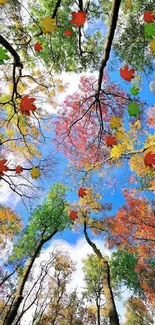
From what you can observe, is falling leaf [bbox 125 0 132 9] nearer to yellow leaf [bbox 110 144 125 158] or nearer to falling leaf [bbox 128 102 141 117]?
yellow leaf [bbox 110 144 125 158]

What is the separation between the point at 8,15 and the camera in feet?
18.2

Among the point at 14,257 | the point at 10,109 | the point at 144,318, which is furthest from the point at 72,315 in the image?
the point at 10,109

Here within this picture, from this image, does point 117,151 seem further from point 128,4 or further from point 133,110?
point 133,110

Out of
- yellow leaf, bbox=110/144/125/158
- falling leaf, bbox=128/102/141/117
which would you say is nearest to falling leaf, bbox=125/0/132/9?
yellow leaf, bbox=110/144/125/158

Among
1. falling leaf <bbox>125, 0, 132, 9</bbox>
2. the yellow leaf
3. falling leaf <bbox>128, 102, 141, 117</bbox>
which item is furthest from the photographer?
the yellow leaf

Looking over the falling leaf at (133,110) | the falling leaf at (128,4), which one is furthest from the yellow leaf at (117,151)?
the falling leaf at (133,110)

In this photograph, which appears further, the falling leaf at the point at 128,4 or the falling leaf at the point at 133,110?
the falling leaf at the point at 128,4

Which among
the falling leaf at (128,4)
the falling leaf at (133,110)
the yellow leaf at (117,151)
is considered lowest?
the falling leaf at (133,110)

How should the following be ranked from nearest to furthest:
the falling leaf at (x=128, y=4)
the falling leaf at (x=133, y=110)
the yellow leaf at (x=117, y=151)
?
the falling leaf at (x=133, y=110), the falling leaf at (x=128, y=4), the yellow leaf at (x=117, y=151)

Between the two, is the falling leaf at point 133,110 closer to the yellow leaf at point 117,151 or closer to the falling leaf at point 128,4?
the yellow leaf at point 117,151

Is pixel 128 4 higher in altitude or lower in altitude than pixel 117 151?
higher

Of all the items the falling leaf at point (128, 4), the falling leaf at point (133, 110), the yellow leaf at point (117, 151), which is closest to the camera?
the falling leaf at point (133, 110)

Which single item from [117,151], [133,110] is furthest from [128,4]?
[133,110]

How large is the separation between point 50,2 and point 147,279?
1437cm
